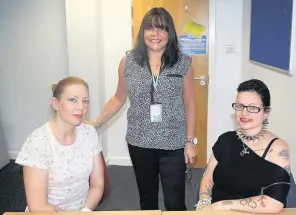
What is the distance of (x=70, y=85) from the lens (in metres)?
1.60

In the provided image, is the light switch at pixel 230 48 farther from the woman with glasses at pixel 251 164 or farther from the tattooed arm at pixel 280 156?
the tattooed arm at pixel 280 156

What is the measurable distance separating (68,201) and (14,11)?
3104 mm

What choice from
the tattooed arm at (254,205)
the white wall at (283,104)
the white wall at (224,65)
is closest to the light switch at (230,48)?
the white wall at (224,65)

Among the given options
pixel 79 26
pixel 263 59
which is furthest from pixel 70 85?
pixel 79 26

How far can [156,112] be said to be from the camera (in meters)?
1.92

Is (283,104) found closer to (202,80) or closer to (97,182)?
(97,182)

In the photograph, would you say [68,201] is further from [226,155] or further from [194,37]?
[194,37]

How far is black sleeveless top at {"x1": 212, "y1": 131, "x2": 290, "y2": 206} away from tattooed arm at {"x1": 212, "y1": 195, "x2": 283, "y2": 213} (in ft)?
0.10

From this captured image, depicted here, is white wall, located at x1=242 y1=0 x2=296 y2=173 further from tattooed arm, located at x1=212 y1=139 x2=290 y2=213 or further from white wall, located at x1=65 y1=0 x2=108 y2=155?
white wall, located at x1=65 y1=0 x2=108 y2=155

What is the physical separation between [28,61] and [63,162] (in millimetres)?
2854

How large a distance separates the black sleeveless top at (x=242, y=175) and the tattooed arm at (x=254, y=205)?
3 cm

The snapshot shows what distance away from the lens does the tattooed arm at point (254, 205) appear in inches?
54.4

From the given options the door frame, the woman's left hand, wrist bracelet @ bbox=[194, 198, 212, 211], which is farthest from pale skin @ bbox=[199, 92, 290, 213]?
the door frame

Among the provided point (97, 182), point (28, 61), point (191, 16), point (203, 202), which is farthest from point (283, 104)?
point (28, 61)
